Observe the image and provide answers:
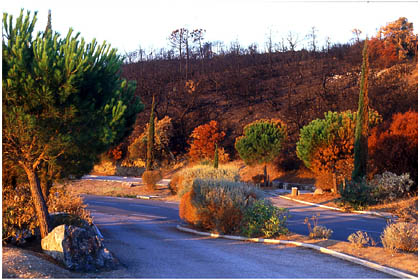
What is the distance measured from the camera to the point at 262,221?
16.0 m

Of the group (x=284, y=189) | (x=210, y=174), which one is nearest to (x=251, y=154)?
(x=284, y=189)

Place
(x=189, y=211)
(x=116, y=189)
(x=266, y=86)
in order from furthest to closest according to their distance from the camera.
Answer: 1. (x=266, y=86)
2. (x=116, y=189)
3. (x=189, y=211)

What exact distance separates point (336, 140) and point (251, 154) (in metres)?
11.8

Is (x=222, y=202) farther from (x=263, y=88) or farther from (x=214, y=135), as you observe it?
(x=263, y=88)

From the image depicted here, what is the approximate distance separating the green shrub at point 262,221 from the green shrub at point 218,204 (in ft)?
1.24

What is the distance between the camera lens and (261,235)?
51.3 feet

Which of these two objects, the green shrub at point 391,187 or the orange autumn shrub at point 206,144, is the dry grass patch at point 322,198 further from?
the orange autumn shrub at point 206,144

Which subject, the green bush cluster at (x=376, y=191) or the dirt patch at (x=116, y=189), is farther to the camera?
the dirt patch at (x=116, y=189)

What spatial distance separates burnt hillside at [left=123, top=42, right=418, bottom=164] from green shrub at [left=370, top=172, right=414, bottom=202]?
20.0m

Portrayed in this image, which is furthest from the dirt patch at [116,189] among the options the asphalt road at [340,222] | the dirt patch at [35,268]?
Answer: the dirt patch at [35,268]

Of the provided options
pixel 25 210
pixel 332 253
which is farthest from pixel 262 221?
pixel 25 210

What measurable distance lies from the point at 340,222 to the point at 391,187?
654cm

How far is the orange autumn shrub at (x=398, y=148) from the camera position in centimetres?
2903

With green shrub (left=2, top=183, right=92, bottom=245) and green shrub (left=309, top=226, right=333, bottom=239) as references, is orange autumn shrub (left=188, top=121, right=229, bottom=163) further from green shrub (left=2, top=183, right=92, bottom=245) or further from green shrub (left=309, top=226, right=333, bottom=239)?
green shrub (left=309, top=226, right=333, bottom=239)
